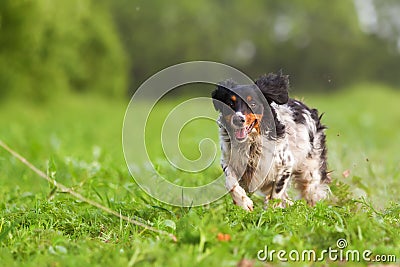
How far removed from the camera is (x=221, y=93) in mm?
4902

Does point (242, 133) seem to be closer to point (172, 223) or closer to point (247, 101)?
point (247, 101)

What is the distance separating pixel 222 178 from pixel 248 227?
5.28 feet

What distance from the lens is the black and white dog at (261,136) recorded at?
15.6 ft

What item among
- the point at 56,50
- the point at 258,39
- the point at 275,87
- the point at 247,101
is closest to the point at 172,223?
the point at 247,101

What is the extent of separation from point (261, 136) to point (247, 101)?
12.1 inches

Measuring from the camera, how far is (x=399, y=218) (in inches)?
165

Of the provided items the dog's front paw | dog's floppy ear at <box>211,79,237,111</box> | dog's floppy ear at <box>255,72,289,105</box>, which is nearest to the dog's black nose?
dog's floppy ear at <box>211,79,237,111</box>

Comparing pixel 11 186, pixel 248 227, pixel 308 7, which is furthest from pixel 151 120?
pixel 308 7

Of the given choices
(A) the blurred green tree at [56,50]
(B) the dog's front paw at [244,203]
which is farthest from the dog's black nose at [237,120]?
(A) the blurred green tree at [56,50]

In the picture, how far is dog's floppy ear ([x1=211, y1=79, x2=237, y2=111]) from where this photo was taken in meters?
4.86

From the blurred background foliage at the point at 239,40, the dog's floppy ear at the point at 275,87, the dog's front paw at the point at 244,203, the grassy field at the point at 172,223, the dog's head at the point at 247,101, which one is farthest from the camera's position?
the blurred background foliage at the point at 239,40

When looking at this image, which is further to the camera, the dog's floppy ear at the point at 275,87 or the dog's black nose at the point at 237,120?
the dog's floppy ear at the point at 275,87

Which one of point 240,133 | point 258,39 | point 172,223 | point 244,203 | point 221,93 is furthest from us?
point 258,39

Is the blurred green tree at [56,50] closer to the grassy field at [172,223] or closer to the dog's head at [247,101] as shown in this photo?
the grassy field at [172,223]
